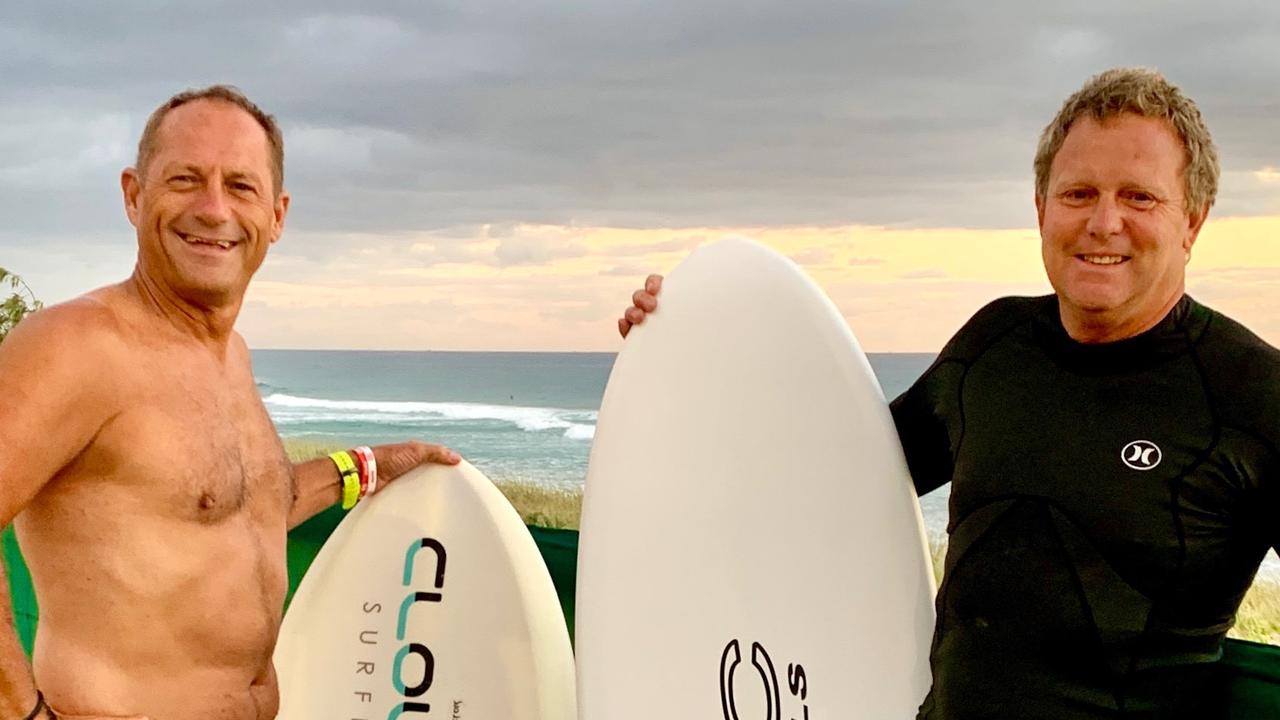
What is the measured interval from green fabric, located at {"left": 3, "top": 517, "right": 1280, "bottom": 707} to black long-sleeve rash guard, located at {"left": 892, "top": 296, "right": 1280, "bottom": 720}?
1.6 inches

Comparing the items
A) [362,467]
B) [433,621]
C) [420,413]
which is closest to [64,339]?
[362,467]

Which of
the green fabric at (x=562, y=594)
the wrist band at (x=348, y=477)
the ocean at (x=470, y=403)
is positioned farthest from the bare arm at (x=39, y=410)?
the ocean at (x=470, y=403)

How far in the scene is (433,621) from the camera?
7.43 feet

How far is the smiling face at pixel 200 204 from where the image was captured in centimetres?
172

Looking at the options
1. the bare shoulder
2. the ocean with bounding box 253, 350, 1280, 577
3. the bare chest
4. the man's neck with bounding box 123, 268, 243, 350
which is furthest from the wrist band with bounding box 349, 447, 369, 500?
the ocean with bounding box 253, 350, 1280, 577

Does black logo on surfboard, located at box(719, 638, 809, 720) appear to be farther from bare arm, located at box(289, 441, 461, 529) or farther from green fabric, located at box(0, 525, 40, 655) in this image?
green fabric, located at box(0, 525, 40, 655)

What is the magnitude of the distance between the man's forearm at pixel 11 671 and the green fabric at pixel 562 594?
1018 mm

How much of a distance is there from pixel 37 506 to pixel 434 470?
2.66 feet

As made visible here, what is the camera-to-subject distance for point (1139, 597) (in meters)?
1.42

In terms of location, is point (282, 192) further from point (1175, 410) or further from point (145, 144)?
point (1175, 410)

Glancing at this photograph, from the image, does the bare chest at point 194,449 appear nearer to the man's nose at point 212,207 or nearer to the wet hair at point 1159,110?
the man's nose at point 212,207

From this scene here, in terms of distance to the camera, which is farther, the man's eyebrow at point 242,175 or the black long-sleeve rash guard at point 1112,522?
the man's eyebrow at point 242,175

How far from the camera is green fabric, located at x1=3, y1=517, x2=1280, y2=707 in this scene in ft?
4.91

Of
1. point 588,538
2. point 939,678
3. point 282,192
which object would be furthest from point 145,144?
point 939,678
